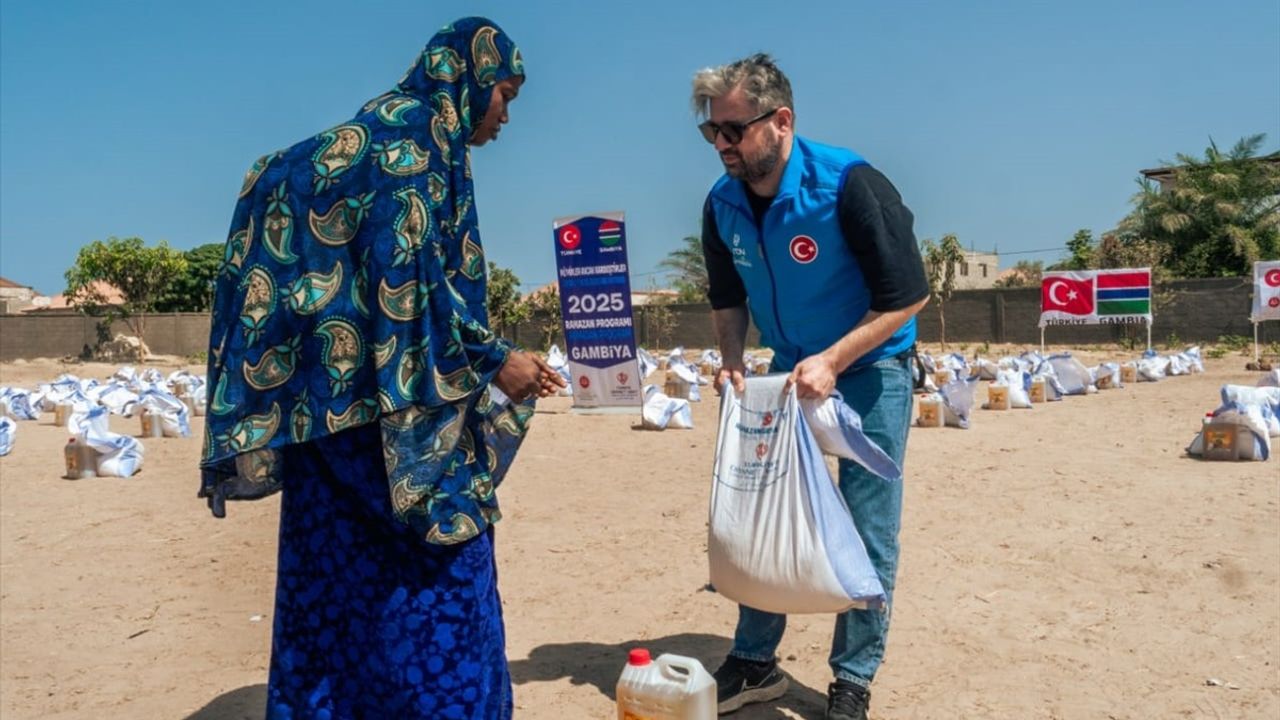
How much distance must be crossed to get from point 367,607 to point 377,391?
45cm

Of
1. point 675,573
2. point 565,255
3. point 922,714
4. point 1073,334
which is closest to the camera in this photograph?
point 922,714

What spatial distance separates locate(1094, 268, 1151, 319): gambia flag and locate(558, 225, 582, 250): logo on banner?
12.0 meters

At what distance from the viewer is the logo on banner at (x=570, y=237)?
947cm

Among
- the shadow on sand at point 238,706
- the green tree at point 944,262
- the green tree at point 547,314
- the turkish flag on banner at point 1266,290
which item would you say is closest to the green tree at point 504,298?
the green tree at point 547,314

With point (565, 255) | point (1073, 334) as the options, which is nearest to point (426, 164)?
point (565, 255)

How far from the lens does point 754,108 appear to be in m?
2.91

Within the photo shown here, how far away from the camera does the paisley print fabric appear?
7.49 ft

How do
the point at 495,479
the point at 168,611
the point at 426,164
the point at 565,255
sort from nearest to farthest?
the point at 426,164 → the point at 495,479 → the point at 168,611 → the point at 565,255

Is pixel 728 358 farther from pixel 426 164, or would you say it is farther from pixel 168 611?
pixel 168 611

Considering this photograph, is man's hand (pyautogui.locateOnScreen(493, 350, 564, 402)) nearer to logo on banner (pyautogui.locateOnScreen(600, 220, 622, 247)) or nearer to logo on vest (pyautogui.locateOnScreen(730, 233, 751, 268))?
logo on vest (pyautogui.locateOnScreen(730, 233, 751, 268))

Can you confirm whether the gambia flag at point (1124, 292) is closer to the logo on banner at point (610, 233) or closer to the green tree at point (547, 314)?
the logo on banner at point (610, 233)

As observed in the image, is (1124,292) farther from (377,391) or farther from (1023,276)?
(1023,276)

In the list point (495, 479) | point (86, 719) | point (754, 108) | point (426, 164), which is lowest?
point (86, 719)

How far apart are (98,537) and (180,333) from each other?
31.4 meters
